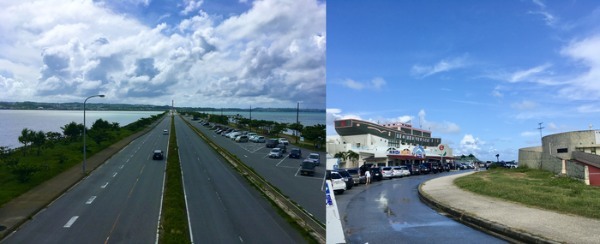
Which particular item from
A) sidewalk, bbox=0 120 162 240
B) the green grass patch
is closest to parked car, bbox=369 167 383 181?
the green grass patch

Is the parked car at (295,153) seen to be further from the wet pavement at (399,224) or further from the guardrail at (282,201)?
the wet pavement at (399,224)

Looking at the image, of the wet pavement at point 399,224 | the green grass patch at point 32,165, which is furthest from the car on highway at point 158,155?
the wet pavement at point 399,224

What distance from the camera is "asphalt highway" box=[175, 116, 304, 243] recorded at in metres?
17.4

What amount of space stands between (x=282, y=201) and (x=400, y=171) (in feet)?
81.4

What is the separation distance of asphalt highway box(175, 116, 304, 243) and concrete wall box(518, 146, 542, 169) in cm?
3558

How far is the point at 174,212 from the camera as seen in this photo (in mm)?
19234

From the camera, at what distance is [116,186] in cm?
2286

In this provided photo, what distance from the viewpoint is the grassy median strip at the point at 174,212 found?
16.2 m

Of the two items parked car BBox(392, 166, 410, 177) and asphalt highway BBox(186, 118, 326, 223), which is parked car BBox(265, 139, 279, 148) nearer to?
asphalt highway BBox(186, 118, 326, 223)

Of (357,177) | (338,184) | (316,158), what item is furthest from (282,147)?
(338,184)

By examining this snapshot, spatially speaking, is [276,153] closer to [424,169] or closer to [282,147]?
[282,147]

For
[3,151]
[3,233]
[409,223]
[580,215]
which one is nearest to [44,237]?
[3,233]

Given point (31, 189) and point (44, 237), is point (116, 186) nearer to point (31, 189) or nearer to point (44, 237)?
point (31, 189)

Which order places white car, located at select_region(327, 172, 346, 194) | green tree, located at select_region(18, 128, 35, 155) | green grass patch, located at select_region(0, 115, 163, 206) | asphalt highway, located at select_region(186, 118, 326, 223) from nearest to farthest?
1. green grass patch, located at select_region(0, 115, 163, 206)
2. green tree, located at select_region(18, 128, 35, 155)
3. asphalt highway, located at select_region(186, 118, 326, 223)
4. white car, located at select_region(327, 172, 346, 194)
